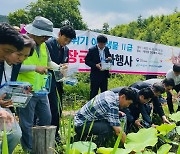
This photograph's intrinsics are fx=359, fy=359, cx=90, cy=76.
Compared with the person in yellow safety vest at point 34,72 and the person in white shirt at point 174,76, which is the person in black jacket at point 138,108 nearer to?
the person in white shirt at point 174,76

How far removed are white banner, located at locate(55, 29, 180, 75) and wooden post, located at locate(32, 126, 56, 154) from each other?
335 cm

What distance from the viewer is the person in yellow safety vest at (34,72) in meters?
2.77

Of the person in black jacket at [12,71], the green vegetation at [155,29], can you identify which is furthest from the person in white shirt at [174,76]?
the green vegetation at [155,29]

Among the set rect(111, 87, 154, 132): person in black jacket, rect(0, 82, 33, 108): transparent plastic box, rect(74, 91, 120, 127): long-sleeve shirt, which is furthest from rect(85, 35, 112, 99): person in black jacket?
rect(0, 82, 33, 108): transparent plastic box

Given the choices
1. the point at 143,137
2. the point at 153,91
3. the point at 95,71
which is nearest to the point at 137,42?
the point at 95,71

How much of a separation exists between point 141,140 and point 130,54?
14.3 ft

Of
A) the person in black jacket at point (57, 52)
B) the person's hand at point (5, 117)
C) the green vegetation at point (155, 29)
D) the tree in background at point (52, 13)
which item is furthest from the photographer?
the tree in background at point (52, 13)

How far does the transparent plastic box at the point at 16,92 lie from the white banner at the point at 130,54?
11.9 feet

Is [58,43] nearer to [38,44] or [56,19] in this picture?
[38,44]

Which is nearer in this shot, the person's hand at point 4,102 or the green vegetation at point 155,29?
the person's hand at point 4,102

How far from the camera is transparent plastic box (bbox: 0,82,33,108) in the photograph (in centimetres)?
218

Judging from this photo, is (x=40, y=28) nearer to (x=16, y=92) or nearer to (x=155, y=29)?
(x=16, y=92)

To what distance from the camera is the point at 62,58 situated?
11.6ft

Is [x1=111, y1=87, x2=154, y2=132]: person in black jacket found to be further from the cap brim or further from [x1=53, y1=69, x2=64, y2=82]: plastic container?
the cap brim
